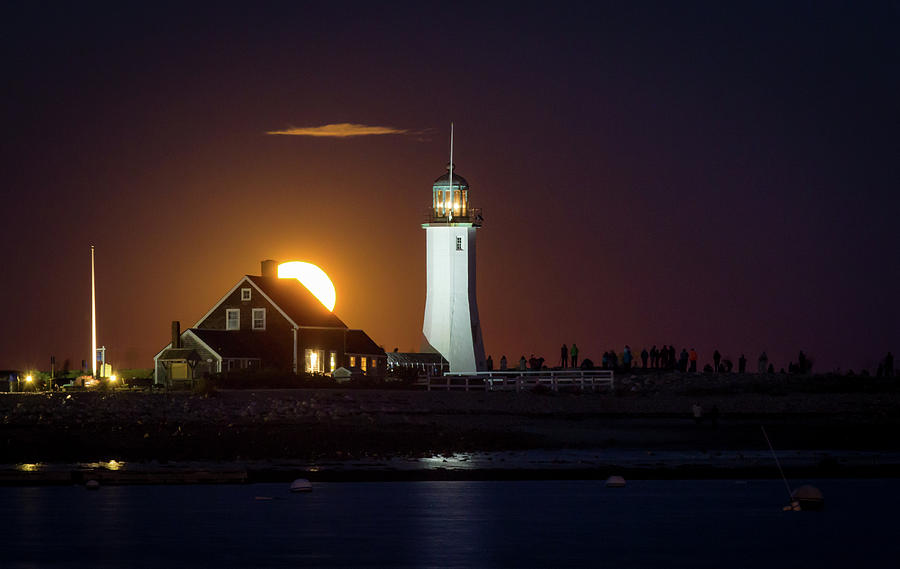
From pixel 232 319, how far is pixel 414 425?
3424cm

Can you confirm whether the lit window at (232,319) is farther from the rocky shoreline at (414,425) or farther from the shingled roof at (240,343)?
the rocky shoreline at (414,425)

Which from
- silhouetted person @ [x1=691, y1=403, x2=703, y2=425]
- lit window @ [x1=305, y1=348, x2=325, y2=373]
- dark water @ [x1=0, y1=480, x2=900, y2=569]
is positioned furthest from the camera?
lit window @ [x1=305, y1=348, x2=325, y2=373]

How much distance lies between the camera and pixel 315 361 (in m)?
76.1

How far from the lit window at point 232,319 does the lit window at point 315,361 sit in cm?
401

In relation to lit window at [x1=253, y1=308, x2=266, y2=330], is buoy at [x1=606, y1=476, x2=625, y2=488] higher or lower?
lower

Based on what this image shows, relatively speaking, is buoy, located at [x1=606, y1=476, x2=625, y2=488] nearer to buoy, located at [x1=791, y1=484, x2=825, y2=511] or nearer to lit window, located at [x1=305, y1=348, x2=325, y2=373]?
buoy, located at [x1=791, y1=484, x2=825, y2=511]

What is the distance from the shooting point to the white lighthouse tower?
3167 inches

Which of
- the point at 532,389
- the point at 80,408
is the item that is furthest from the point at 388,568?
the point at 532,389

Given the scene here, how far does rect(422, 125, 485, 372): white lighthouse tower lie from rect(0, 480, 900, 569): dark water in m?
54.9

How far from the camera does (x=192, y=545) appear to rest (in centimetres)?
1759

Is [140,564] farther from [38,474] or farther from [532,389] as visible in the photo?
[532,389]

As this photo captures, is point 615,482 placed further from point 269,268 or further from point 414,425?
point 269,268

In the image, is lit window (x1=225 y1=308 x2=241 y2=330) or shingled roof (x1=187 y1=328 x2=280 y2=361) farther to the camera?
lit window (x1=225 y1=308 x2=241 y2=330)

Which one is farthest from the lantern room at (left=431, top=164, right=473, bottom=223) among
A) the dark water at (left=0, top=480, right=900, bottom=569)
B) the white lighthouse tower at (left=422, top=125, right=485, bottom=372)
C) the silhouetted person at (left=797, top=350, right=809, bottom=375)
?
the dark water at (left=0, top=480, right=900, bottom=569)
